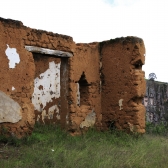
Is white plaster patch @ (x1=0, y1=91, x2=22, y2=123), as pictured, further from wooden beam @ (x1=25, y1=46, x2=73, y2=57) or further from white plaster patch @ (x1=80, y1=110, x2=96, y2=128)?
white plaster patch @ (x1=80, y1=110, x2=96, y2=128)

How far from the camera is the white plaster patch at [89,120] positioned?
9.63 m

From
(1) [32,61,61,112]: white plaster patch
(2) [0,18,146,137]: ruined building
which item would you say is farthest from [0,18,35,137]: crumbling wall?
(1) [32,61,61,112]: white plaster patch

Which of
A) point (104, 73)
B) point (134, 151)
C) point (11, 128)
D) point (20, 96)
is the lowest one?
point (134, 151)

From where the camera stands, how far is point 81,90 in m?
10.2

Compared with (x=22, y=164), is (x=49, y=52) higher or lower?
higher

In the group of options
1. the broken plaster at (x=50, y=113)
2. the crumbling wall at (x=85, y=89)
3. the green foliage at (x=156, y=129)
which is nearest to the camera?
the crumbling wall at (x=85, y=89)

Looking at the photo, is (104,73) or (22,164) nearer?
(22,164)

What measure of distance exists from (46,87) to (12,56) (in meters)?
3.17

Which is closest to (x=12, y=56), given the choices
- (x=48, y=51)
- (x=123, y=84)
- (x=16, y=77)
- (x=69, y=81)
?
(x=16, y=77)

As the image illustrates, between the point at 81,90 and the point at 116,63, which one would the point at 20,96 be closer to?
the point at 81,90

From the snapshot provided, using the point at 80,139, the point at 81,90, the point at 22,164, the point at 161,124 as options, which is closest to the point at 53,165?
the point at 22,164

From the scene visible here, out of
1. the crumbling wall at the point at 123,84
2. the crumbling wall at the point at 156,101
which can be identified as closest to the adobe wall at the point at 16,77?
the crumbling wall at the point at 123,84

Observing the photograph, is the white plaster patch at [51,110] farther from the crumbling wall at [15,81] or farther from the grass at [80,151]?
the crumbling wall at [15,81]

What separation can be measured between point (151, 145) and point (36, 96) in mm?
3957
